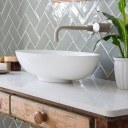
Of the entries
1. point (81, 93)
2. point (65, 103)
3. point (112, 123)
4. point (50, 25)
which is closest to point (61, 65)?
point (81, 93)

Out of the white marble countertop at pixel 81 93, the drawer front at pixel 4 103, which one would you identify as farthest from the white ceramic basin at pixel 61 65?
the drawer front at pixel 4 103

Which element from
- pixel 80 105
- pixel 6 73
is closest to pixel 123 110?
pixel 80 105

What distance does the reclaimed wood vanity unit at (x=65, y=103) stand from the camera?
41.5 inches

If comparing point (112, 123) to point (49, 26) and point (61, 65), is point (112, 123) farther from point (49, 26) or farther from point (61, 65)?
point (49, 26)

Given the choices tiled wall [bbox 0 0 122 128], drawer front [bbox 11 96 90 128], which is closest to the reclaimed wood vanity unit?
drawer front [bbox 11 96 90 128]

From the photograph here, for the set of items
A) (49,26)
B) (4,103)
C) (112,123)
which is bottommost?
(4,103)

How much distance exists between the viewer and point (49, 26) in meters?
2.05

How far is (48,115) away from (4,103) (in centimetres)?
35

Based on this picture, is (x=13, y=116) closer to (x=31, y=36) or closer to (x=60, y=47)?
(x=60, y=47)

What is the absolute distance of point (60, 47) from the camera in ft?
6.48

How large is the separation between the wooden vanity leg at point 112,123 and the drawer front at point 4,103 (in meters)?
0.57

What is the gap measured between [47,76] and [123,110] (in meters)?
0.54

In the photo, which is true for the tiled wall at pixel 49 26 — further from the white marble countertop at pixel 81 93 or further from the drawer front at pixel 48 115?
the drawer front at pixel 48 115

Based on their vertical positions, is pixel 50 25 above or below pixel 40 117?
above
